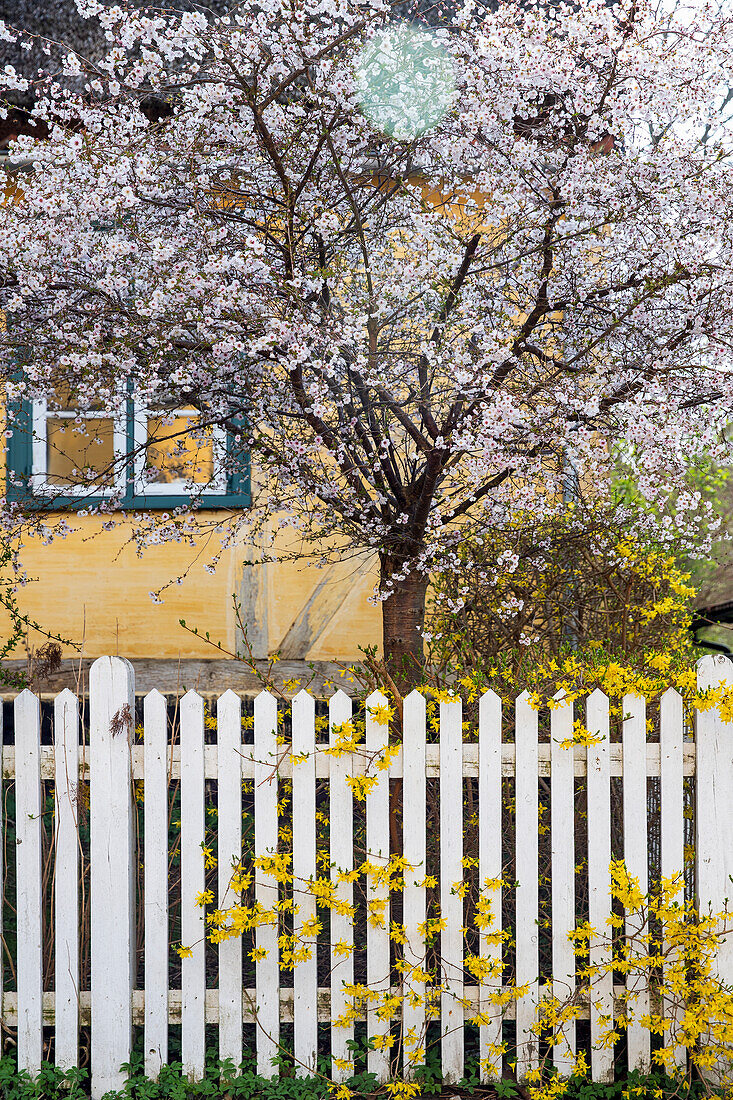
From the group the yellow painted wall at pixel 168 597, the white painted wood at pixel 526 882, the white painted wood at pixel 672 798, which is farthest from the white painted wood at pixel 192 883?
the yellow painted wall at pixel 168 597

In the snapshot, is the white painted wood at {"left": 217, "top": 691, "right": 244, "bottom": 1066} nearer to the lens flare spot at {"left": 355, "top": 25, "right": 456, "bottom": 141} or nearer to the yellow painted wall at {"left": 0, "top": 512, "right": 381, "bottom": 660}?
the lens flare spot at {"left": 355, "top": 25, "right": 456, "bottom": 141}

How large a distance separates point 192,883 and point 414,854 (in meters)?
0.67

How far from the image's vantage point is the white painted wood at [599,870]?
2.74m

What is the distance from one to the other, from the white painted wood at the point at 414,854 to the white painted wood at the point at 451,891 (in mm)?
60

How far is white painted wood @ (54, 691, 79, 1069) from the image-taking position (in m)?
2.73

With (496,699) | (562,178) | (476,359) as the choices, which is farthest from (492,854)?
(562,178)

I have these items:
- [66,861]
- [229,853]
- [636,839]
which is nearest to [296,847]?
[229,853]

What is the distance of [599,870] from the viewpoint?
2768 millimetres

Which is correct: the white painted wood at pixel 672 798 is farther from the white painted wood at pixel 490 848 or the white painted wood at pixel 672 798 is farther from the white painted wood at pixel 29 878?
the white painted wood at pixel 29 878

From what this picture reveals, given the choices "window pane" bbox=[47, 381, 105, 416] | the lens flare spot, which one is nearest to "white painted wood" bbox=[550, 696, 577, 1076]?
the lens flare spot

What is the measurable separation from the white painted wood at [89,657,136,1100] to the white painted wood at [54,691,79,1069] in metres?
0.05

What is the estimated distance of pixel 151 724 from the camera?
2746 millimetres

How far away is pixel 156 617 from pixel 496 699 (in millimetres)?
3722

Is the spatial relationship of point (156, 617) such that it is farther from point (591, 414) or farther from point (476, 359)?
point (591, 414)
